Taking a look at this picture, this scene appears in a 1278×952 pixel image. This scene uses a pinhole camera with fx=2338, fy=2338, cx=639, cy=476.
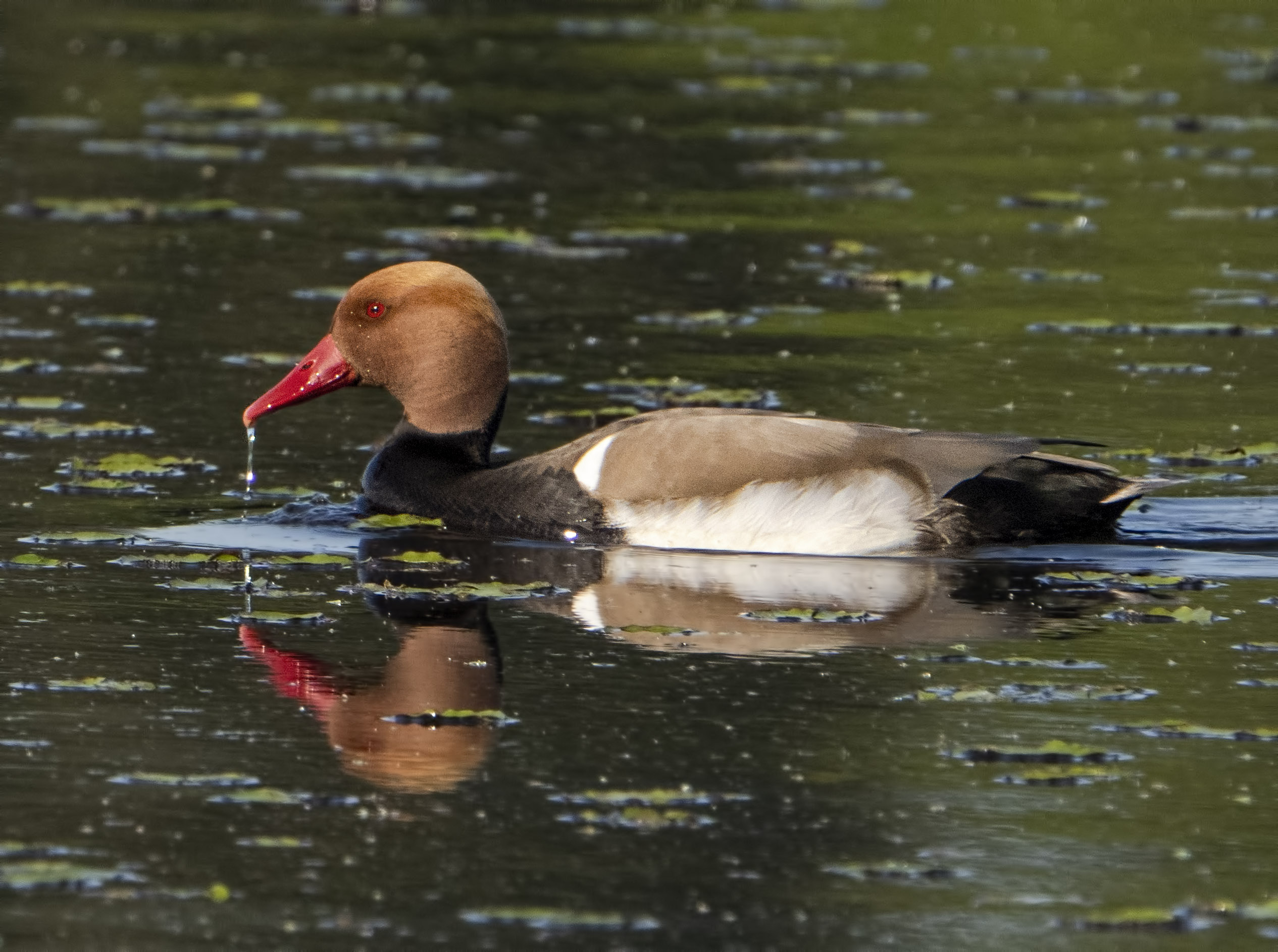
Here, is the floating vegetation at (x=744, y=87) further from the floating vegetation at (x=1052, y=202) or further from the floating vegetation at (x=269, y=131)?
the floating vegetation at (x=1052, y=202)

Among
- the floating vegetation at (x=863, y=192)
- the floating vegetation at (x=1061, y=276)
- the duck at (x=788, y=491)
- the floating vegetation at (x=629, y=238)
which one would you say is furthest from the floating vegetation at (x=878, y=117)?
the duck at (x=788, y=491)

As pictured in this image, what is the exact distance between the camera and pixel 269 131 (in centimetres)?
1998

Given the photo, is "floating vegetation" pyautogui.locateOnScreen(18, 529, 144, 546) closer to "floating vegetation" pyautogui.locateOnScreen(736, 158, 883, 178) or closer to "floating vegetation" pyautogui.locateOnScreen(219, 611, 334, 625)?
"floating vegetation" pyautogui.locateOnScreen(219, 611, 334, 625)

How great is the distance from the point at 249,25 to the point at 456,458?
53.8 ft

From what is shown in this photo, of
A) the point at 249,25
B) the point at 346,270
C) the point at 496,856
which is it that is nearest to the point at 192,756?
the point at 496,856

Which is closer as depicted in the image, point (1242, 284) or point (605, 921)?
point (605, 921)

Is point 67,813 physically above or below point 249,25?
below

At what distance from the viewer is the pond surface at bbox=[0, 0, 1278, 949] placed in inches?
234

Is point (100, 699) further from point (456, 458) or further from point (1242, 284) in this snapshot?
point (1242, 284)

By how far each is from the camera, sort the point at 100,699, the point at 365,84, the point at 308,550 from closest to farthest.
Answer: the point at 100,699 → the point at 308,550 → the point at 365,84

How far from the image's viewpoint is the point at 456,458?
34.5ft

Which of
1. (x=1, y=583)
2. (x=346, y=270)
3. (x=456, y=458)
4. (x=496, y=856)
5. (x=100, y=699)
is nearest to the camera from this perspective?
(x=496, y=856)

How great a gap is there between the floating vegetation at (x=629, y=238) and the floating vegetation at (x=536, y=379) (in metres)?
3.57

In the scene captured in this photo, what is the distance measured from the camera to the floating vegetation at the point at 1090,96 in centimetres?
2252
